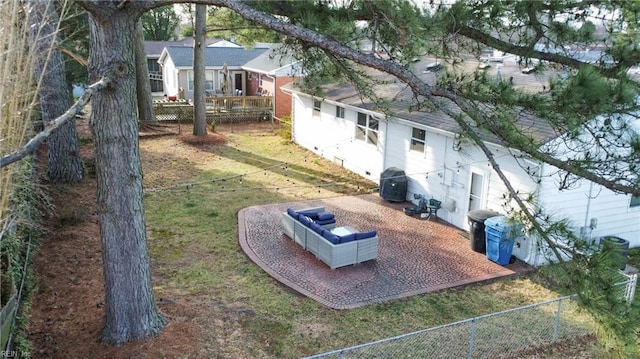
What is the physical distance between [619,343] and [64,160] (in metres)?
14.3

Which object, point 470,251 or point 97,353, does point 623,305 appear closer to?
point 97,353

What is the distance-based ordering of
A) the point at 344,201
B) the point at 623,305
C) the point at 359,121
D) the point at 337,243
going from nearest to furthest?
the point at 623,305 → the point at 337,243 → the point at 344,201 → the point at 359,121

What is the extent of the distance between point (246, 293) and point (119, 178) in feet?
11.8

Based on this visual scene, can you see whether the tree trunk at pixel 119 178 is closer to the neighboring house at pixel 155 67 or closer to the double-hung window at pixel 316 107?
the double-hung window at pixel 316 107

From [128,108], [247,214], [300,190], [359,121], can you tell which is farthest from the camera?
[359,121]

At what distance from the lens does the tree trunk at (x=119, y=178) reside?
6070mm

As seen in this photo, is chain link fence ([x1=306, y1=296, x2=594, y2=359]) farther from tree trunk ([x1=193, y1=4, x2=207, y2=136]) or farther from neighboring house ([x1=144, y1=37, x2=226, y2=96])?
neighboring house ([x1=144, y1=37, x2=226, y2=96])

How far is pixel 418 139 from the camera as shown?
14602 millimetres

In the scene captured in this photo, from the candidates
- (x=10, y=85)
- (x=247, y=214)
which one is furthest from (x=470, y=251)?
(x=10, y=85)

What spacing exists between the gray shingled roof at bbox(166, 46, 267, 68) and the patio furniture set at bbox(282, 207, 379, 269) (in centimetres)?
2428

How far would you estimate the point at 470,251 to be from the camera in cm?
1166

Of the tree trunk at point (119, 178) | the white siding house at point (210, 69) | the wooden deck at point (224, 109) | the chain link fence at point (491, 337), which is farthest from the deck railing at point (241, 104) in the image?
the chain link fence at point (491, 337)

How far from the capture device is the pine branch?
14.2 ft

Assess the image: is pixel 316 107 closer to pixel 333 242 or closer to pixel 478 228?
pixel 478 228
